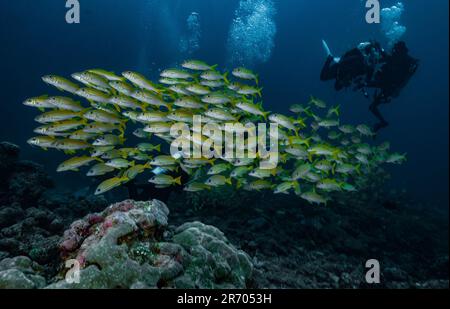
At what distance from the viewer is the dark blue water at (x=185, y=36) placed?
53312 millimetres

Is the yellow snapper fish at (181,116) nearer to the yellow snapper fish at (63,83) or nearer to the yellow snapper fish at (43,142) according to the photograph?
the yellow snapper fish at (63,83)

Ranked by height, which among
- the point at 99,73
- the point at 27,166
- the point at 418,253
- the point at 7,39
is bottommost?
the point at 418,253

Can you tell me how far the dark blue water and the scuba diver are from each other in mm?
37838

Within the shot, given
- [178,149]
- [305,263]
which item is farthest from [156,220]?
[305,263]

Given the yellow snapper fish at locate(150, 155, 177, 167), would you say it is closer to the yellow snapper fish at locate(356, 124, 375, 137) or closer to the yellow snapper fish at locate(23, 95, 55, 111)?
the yellow snapper fish at locate(23, 95, 55, 111)

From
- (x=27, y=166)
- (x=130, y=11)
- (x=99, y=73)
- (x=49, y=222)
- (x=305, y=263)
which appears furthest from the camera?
(x=130, y=11)

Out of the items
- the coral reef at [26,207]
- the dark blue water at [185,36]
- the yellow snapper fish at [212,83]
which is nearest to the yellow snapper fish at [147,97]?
the yellow snapper fish at [212,83]

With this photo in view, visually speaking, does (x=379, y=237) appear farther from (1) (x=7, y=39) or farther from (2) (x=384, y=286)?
(1) (x=7, y=39)

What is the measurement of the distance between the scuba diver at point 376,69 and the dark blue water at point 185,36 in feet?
124

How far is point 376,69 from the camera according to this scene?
1103 cm

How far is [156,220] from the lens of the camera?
176 inches

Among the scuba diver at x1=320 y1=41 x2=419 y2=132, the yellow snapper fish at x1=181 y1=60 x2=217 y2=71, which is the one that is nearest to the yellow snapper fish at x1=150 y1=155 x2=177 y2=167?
the yellow snapper fish at x1=181 y1=60 x2=217 y2=71

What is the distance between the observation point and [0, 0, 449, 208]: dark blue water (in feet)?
175
